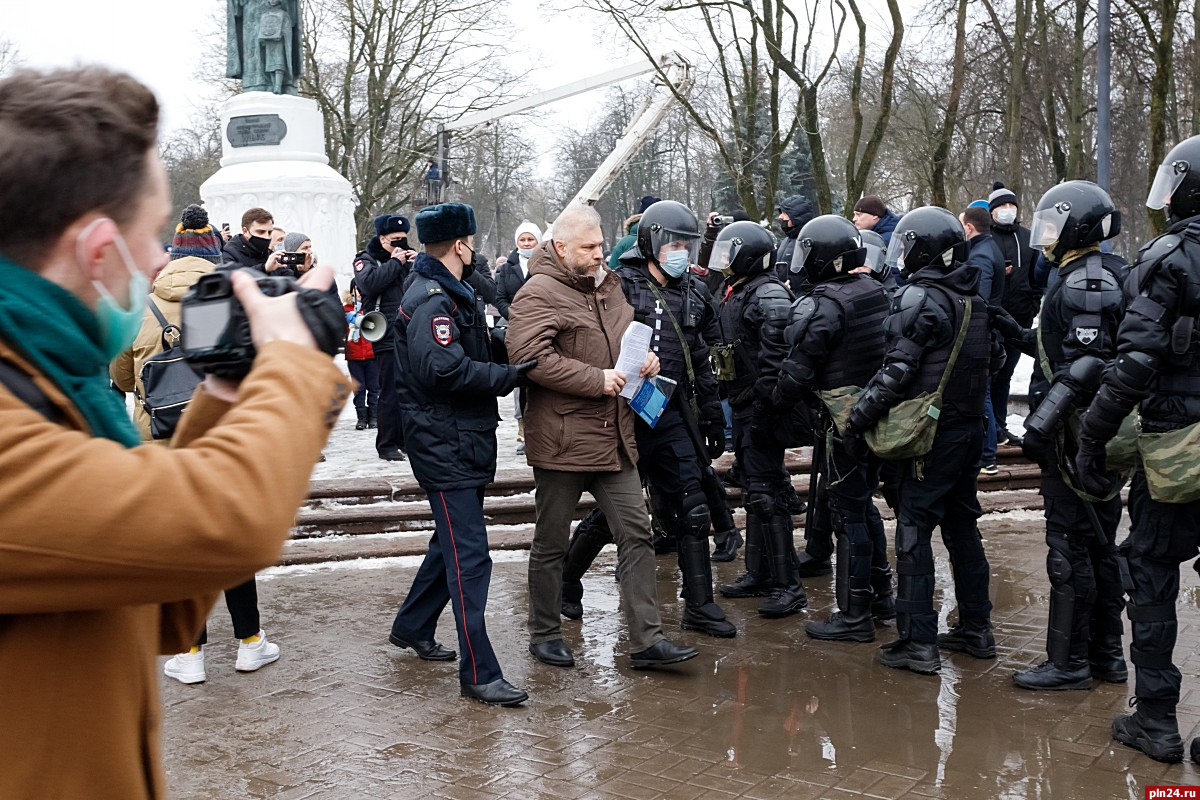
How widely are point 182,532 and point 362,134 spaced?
107ft

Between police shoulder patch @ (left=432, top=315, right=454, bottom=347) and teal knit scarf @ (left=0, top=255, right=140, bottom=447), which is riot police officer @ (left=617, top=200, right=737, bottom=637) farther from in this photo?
teal knit scarf @ (left=0, top=255, right=140, bottom=447)

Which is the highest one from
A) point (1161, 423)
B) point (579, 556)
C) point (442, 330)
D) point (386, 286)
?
point (386, 286)

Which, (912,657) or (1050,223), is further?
(912,657)

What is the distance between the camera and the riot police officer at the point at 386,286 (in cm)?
1026

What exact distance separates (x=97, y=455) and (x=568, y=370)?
14.5ft

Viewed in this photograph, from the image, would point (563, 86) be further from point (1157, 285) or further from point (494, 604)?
point (1157, 285)

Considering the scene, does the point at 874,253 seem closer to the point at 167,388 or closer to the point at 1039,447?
the point at 1039,447

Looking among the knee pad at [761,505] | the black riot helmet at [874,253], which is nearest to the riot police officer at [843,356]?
the knee pad at [761,505]

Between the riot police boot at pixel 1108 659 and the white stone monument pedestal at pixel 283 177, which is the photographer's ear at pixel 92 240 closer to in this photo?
the riot police boot at pixel 1108 659

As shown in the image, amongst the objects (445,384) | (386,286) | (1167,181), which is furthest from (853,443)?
(386,286)

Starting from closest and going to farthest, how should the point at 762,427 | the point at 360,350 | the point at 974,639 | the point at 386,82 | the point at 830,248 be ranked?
the point at 974,639 < the point at 830,248 < the point at 762,427 < the point at 360,350 < the point at 386,82

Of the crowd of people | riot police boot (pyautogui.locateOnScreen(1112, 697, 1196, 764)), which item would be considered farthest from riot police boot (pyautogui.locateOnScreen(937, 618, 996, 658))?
riot police boot (pyautogui.locateOnScreen(1112, 697, 1196, 764))

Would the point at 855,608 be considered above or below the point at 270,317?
below

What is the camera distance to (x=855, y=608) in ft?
21.5
